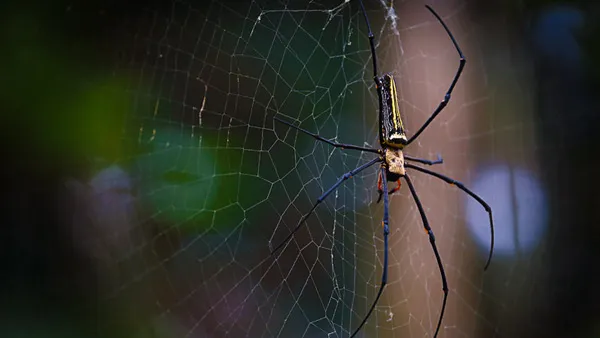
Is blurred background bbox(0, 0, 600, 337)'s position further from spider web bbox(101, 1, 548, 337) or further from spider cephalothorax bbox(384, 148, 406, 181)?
spider cephalothorax bbox(384, 148, 406, 181)

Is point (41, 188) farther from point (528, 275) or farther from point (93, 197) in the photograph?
point (528, 275)

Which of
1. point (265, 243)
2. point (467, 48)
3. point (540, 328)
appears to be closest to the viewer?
point (265, 243)

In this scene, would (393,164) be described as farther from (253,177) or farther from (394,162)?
(253,177)

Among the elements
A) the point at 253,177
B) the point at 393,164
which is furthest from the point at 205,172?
the point at 393,164

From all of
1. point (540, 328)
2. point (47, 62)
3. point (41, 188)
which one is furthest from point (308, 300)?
point (540, 328)

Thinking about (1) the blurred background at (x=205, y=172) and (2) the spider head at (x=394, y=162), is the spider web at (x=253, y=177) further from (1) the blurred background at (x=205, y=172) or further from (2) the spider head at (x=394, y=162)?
(2) the spider head at (x=394, y=162)

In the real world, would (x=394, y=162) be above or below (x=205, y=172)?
above

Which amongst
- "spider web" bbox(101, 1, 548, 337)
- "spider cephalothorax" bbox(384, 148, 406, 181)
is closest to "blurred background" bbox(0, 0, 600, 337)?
"spider web" bbox(101, 1, 548, 337)
